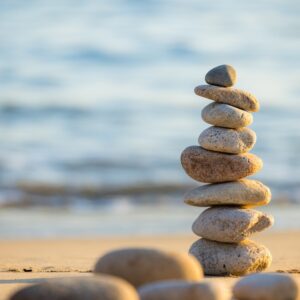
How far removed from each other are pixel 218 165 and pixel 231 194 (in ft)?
0.82

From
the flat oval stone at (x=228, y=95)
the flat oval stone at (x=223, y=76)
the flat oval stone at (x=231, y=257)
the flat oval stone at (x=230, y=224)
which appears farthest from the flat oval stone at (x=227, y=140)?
the flat oval stone at (x=231, y=257)

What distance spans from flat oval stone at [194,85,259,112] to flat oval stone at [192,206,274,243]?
0.84m

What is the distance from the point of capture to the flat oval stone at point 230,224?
23.5ft

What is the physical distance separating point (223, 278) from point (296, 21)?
2319 centimetres

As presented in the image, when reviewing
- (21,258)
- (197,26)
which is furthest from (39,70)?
(21,258)

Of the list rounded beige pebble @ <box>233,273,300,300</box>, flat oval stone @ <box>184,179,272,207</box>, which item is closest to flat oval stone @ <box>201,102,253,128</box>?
flat oval stone @ <box>184,179,272,207</box>

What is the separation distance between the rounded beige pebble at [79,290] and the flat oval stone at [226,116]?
8.61ft

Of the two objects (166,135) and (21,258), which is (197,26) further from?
(21,258)

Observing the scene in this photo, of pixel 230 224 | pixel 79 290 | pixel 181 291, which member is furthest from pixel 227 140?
pixel 79 290

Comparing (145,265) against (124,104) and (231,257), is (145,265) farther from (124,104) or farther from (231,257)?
(124,104)

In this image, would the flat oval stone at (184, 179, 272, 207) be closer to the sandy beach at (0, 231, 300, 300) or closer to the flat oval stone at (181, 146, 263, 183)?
the flat oval stone at (181, 146, 263, 183)

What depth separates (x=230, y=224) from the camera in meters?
7.15

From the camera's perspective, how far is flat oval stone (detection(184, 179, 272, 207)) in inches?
285

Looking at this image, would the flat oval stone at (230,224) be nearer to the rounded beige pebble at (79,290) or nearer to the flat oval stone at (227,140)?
the flat oval stone at (227,140)
